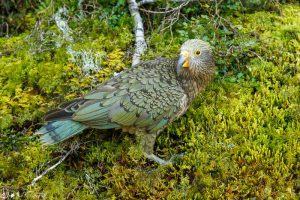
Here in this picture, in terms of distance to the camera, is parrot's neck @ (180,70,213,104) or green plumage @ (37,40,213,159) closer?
green plumage @ (37,40,213,159)

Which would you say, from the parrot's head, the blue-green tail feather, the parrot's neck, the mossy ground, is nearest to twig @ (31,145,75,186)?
the mossy ground

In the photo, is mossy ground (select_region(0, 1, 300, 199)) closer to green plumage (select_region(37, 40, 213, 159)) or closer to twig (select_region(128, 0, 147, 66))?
twig (select_region(128, 0, 147, 66))

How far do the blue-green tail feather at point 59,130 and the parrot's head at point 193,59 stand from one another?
1.35 meters

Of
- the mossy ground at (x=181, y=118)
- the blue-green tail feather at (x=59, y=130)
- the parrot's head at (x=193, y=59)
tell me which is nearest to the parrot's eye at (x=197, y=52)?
the parrot's head at (x=193, y=59)

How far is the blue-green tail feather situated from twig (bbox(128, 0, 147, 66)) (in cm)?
170

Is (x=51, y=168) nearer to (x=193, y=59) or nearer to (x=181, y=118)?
(x=181, y=118)

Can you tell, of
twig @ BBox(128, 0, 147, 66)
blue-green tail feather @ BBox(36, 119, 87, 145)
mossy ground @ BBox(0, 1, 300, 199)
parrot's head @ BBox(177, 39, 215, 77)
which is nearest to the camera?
mossy ground @ BBox(0, 1, 300, 199)

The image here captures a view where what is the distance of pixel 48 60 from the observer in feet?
21.5

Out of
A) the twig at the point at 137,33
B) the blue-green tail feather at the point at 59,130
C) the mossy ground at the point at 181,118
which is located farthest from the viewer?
the twig at the point at 137,33

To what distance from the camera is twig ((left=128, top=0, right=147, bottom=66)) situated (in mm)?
6314

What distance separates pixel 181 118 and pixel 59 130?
61.1 inches

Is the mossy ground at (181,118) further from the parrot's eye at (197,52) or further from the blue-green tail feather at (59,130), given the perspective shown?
the parrot's eye at (197,52)

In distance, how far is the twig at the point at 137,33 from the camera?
631 cm

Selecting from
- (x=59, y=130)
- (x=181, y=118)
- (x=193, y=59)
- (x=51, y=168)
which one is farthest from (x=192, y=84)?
(x=51, y=168)
